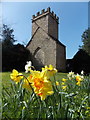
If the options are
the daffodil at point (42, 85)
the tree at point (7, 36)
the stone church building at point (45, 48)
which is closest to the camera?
the daffodil at point (42, 85)

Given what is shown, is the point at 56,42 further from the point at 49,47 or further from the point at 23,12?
the point at 23,12

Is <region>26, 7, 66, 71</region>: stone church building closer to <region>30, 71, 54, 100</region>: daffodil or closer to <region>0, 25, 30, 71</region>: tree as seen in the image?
<region>0, 25, 30, 71</region>: tree

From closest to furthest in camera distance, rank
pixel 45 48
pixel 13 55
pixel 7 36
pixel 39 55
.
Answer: pixel 13 55
pixel 45 48
pixel 39 55
pixel 7 36

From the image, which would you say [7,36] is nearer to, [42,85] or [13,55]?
[13,55]

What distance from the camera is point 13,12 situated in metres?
1.65

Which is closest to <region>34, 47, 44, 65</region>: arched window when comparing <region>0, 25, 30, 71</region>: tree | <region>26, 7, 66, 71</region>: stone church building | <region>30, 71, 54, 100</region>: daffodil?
<region>26, 7, 66, 71</region>: stone church building

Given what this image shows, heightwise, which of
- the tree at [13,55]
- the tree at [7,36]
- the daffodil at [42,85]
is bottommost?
the daffodil at [42,85]

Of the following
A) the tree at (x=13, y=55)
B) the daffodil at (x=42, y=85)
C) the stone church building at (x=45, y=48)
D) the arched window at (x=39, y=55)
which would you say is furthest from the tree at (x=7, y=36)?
the daffodil at (x=42, y=85)

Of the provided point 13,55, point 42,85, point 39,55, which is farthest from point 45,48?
point 42,85

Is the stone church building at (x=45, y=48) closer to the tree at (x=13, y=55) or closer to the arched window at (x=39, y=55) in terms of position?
the arched window at (x=39, y=55)

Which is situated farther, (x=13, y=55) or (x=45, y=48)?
(x=45, y=48)

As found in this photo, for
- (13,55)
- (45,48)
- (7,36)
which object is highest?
(7,36)

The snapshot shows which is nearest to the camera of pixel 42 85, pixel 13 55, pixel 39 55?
pixel 42 85

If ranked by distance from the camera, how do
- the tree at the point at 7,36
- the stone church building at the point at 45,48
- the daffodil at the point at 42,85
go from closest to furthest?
1. the daffodil at the point at 42,85
2. the stone church building at the point at 45,48
3. the tree at the point at 7,36
